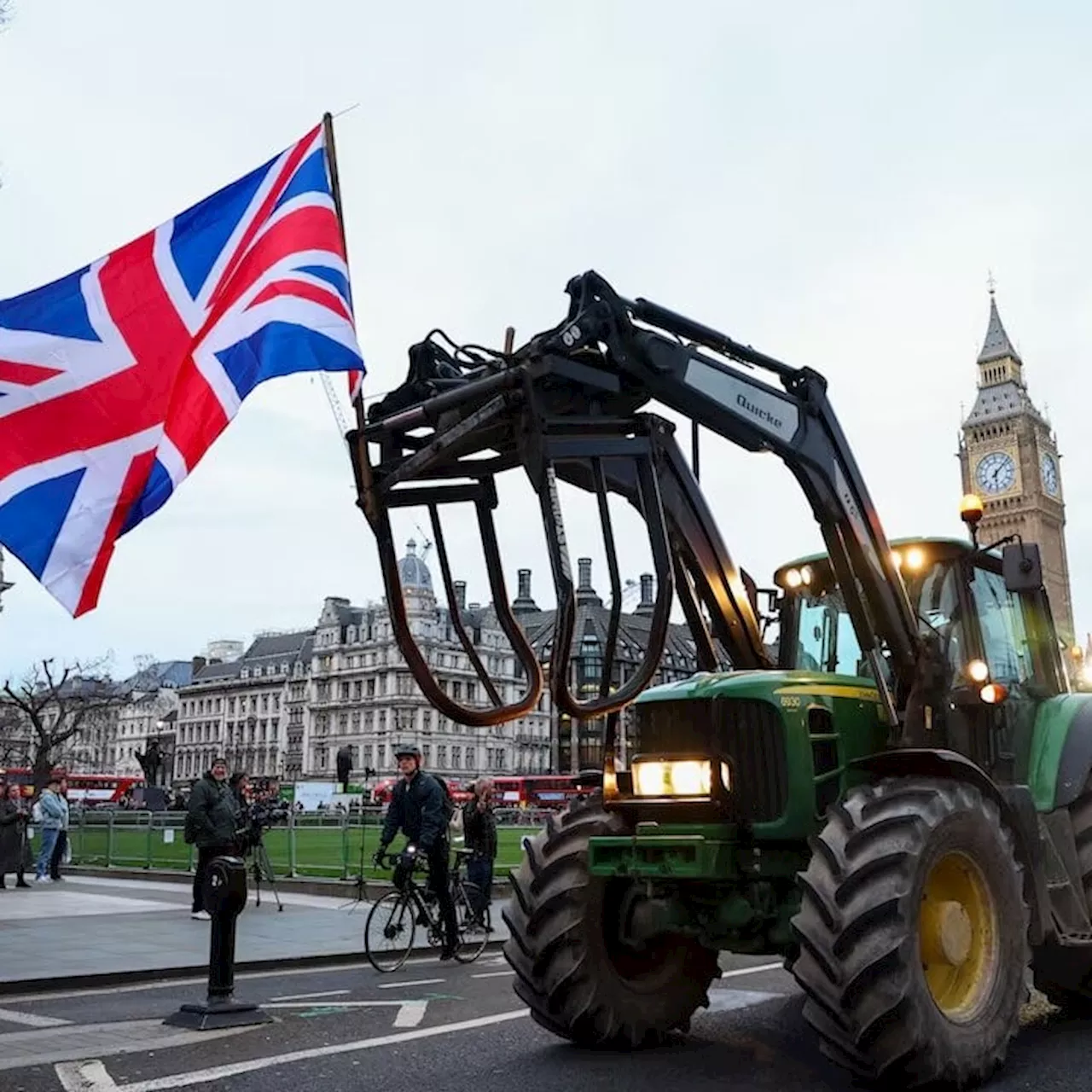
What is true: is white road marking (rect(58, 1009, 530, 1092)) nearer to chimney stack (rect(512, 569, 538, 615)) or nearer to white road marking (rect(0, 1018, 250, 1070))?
white road marking (rect(0, 1018, 250, 1070))

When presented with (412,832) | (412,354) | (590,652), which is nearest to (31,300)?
(412,354)

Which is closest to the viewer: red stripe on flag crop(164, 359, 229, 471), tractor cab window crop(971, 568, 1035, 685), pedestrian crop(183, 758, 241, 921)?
red stripe on flag crop(164, 359, 229, 471)

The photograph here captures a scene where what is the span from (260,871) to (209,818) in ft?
17.8

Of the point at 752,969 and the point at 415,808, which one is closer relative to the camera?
the point at 752,969

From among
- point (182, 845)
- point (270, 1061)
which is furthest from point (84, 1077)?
point (182, 845)

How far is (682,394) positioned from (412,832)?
24.8ft

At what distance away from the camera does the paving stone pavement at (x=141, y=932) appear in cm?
1239

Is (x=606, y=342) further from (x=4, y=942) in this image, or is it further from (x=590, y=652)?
(x=590, y=652)

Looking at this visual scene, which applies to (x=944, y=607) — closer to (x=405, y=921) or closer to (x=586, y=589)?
(x=405, y=921)

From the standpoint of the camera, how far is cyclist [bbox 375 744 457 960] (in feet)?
42.4

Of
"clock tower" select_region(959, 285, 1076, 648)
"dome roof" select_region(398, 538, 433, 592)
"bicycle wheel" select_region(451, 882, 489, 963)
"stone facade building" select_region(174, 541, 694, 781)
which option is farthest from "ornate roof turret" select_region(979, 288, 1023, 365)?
"bicycle wheel" select_region(451, 882, 489, 963)

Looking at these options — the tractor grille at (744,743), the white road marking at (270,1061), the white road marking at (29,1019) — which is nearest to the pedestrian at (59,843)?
the white road marking at (29,1019)

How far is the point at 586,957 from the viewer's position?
23.4 ft

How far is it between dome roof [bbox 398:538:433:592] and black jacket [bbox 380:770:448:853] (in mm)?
104937
